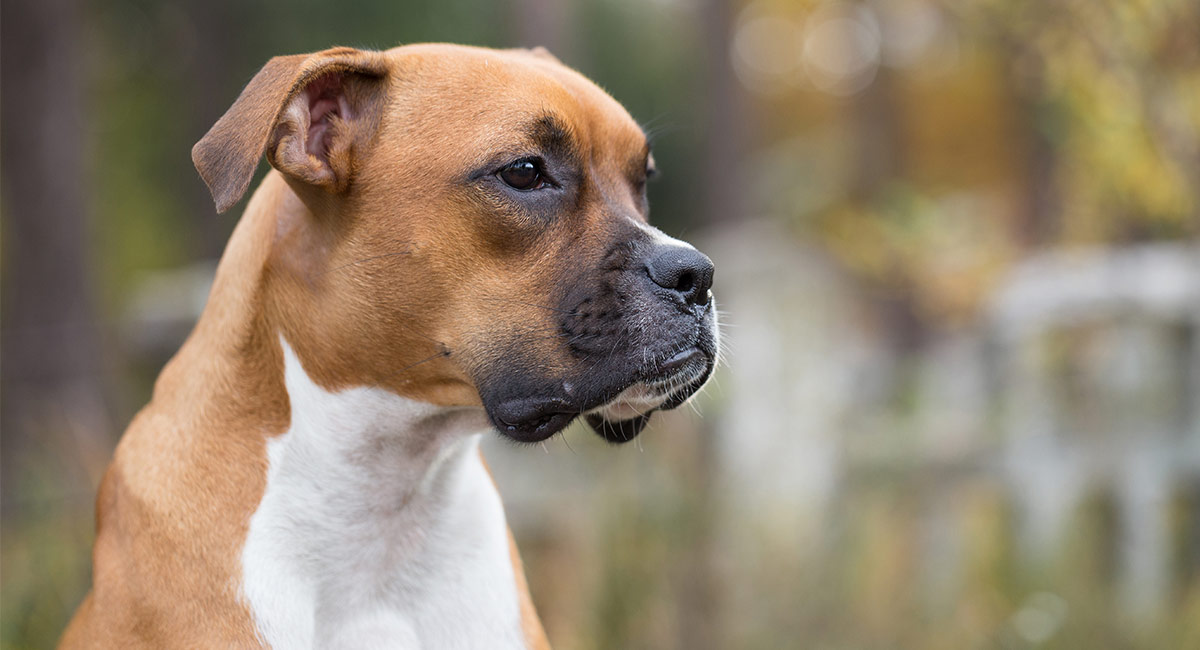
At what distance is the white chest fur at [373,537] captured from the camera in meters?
2.59

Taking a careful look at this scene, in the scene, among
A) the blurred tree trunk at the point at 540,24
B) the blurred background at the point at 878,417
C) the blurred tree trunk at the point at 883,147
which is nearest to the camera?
the blurred background at the point at 878,417

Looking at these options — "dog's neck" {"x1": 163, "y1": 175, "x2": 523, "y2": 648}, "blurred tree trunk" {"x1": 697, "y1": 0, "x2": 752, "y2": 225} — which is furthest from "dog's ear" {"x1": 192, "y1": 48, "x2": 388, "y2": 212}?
"blurred tree trunk" {"x1": 697, "y1": 0, "x2": 752, "y2": 225}

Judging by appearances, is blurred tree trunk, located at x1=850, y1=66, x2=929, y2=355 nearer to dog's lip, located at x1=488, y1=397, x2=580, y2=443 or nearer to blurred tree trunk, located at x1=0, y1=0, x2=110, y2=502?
blurred tree trunk, located at x1=0, y1=0, x2=110, y2=502

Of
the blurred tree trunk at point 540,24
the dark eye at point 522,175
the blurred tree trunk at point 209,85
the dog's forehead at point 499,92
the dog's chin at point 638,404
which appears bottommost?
the blurred tree trunk at point 209,85

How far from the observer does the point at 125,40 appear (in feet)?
73.0

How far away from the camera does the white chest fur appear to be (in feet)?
8.50

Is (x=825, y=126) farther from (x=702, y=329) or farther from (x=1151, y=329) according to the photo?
(x=702, y=329)

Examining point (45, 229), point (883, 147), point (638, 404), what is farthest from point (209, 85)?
point (638, 404)

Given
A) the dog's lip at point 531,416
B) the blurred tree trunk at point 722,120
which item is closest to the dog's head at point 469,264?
the dog's lip at point 531,416

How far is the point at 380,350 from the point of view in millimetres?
2668

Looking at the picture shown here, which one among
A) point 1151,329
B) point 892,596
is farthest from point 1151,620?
point 1151,329

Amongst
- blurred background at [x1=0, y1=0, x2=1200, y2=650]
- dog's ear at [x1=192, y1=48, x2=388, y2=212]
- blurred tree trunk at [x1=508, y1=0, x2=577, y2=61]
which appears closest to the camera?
dog's ear at [x1=192, y1=48, x2=388, y2=212]

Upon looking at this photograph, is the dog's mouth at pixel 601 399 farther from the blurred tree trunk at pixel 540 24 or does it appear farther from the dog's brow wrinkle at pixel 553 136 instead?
the blurred tree trunk at pixel 540 24

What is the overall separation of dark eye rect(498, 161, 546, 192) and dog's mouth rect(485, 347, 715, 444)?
1.64ft
